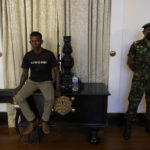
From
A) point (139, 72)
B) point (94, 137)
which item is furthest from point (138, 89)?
point (94, 137)

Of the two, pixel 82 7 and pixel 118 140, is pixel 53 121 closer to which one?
pixel 118 140

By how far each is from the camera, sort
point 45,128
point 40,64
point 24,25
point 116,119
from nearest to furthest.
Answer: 1. point 45,128
2. point 40,64
3. point 24,25
4. point 116,119

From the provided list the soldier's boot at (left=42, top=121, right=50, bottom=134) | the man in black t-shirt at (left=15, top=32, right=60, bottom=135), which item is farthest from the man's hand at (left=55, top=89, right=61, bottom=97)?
the soldier's boot at (left=42, top=121, right=50, bottom=134)

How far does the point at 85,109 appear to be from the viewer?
6.00 ft

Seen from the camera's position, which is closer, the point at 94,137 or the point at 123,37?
the point at 94,137

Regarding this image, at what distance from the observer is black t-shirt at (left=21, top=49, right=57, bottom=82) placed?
183 centimetres

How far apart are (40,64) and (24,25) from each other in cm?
59

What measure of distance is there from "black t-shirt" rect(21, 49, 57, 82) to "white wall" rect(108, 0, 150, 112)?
2.76 ft

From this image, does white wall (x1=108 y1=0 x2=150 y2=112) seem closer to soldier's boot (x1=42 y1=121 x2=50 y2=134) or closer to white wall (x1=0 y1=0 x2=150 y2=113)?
white wall (x1=0 y1=0 x2=150 y2=113)

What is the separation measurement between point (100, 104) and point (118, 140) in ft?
→ 1.83

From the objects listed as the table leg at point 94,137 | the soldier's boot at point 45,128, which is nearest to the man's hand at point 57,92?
the soldier's boot at point 45,128

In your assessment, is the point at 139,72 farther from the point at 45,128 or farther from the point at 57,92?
the point at 45,128

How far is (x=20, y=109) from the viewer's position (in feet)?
6.04

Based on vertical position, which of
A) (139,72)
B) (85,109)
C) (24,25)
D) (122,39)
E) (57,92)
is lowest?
(85,109)
